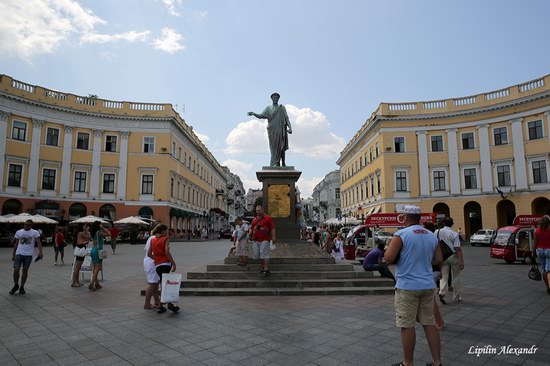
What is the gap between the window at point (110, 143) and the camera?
36125 mm

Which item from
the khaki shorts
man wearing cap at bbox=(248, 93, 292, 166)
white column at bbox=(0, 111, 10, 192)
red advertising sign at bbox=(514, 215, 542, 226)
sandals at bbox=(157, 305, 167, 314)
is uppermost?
white column at bbox=(0, 111, 10, 192)

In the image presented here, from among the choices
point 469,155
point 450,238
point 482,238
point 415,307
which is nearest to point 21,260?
point 415,307

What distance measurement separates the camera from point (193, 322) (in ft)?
20.0

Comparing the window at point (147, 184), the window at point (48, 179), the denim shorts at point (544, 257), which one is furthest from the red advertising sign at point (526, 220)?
the window at point (48, 179)

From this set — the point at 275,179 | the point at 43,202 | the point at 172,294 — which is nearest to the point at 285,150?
the point at 275,179

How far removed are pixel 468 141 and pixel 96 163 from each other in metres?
35.6

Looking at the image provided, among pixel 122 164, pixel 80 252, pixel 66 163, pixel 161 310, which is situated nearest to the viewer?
pixel 161 310

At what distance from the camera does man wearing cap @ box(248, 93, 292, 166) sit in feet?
42.3

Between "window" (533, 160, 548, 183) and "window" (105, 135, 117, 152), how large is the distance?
125 feet

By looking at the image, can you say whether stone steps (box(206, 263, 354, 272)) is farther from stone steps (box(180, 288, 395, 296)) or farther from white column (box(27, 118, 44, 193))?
white column (box(27, 118, 44, 193))

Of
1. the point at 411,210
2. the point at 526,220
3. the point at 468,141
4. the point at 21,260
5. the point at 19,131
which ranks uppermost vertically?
the point at 468,141

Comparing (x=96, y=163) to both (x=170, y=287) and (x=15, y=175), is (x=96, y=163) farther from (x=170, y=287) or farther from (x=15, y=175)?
(x=170, y=287)

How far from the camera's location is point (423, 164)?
37.2 metres

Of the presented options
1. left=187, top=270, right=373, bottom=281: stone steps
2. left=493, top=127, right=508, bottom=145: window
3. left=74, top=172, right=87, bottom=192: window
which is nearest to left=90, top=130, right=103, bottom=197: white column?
left=74, top=172, right=87, bottom=192: window
